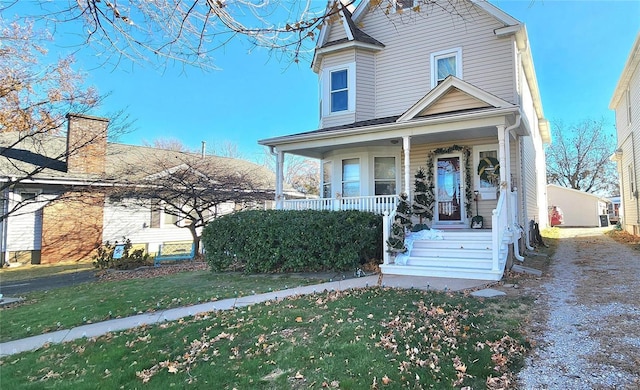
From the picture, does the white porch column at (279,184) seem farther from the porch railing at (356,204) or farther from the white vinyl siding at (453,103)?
the white vinyl siding at (453,103)

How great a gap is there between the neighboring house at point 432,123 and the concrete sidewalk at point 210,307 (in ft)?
2.11

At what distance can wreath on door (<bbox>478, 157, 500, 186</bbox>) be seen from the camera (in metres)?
10.2

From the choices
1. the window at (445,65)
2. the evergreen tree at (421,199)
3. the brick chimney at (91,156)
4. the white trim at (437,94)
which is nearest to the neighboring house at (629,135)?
the window at (445,65)

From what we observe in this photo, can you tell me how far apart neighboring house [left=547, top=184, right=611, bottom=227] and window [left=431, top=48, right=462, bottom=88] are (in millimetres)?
23152

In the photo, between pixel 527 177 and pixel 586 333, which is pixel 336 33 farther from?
pixel 586 333

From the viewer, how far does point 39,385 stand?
3461 mm

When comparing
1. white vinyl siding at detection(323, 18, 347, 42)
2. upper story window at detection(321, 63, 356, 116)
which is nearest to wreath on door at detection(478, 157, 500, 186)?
upper story window at detection(321, 63, 356, 116)

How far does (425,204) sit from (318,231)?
4.03 m

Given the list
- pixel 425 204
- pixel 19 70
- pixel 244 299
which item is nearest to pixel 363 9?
pixel 425 204

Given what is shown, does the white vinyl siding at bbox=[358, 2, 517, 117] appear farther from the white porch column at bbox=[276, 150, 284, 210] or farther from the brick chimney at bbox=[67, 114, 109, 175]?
the brick chimney at bbox=[67, 114, 109, 175]

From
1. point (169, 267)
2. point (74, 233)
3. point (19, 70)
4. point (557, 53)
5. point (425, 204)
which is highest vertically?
point (557, 53)

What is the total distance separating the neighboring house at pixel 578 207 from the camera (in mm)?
28234

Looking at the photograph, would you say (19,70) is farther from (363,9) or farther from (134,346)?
(363,9)

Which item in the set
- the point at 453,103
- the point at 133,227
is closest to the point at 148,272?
the point at 133,227
